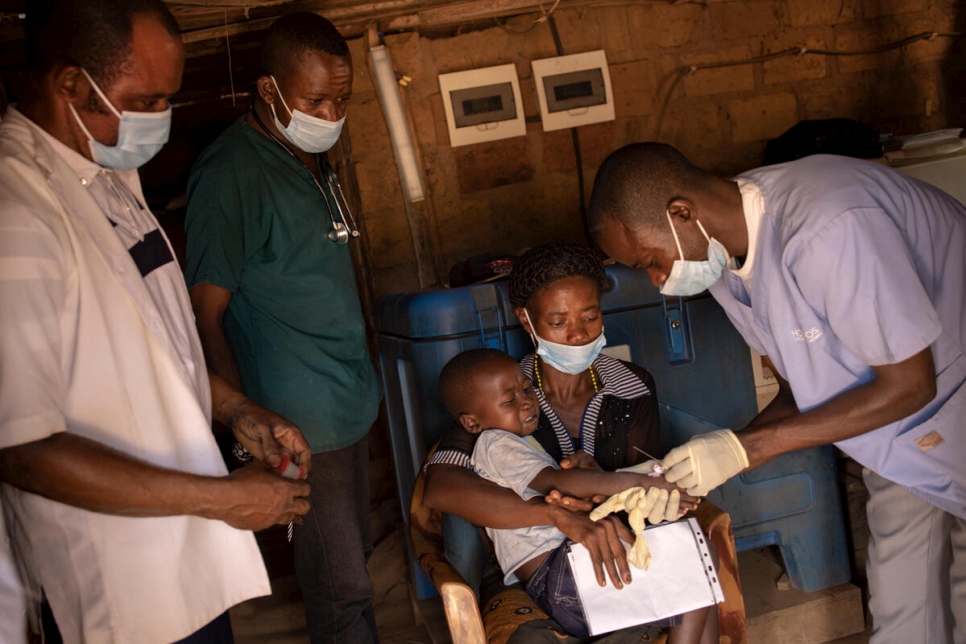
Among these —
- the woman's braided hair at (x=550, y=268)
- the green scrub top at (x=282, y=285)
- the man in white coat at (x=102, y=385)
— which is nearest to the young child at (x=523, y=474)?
the woman's braided hair at (x=550, y=268)

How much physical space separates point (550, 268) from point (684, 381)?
0.79 m

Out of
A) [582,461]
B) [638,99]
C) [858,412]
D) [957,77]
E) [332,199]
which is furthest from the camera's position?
[957,77]

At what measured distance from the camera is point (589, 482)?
233 cm

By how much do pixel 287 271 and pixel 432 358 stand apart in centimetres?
73

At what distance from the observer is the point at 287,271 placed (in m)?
2.49

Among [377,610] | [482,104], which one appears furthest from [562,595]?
[482,104]

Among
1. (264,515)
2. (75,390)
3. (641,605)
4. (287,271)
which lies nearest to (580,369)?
(641,605)

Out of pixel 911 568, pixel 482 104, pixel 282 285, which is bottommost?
pixel 911 568

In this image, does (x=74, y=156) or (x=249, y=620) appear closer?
(x=74, y=156)

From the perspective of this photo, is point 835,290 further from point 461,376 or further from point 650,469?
point 461,376

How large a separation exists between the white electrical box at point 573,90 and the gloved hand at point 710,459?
2376mm

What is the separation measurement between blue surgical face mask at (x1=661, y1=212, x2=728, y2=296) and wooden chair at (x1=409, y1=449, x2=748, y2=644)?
2.29 ft

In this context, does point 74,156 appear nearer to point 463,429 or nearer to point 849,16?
point 463,429

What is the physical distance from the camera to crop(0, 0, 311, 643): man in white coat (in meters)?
1.34
